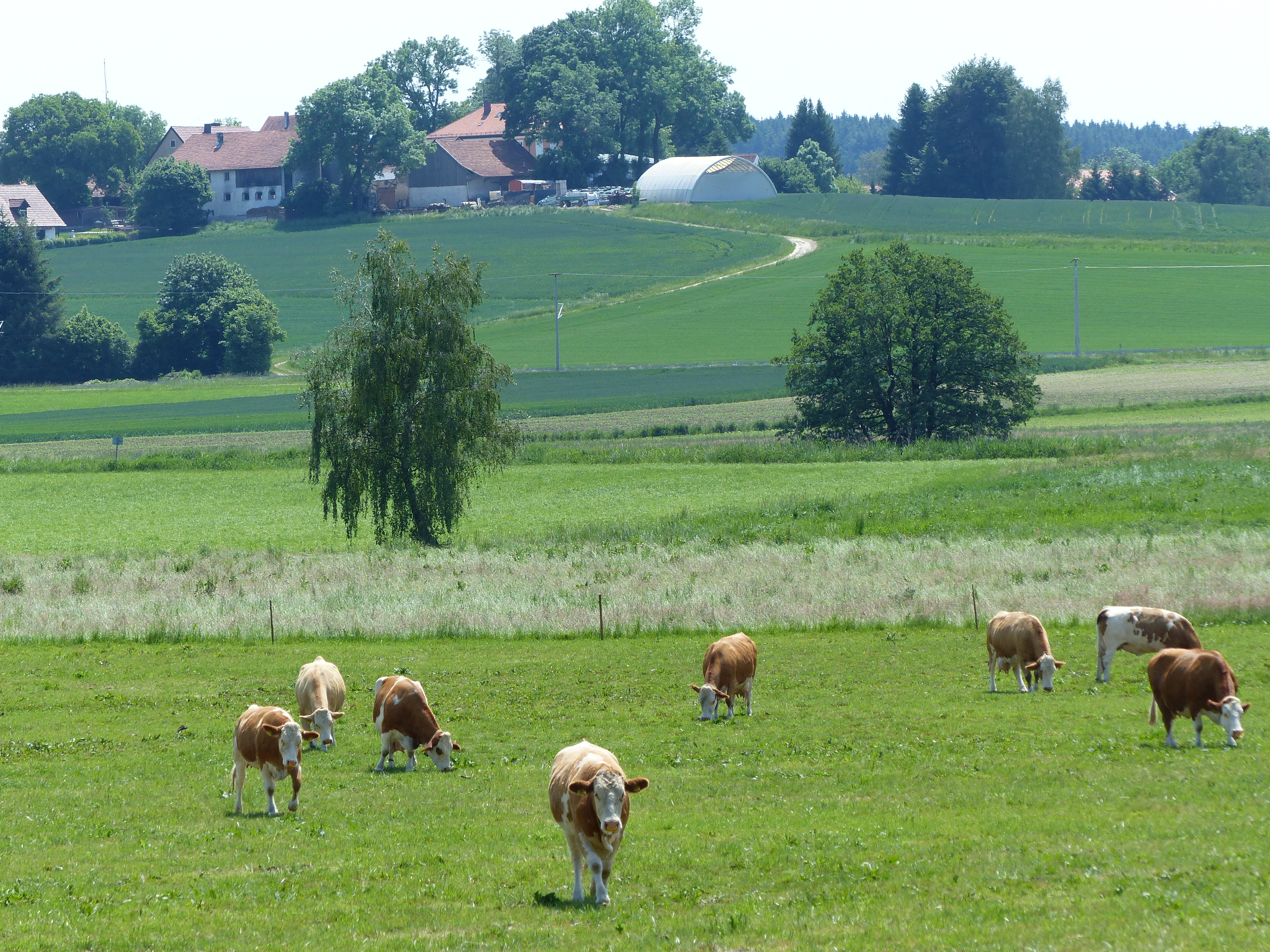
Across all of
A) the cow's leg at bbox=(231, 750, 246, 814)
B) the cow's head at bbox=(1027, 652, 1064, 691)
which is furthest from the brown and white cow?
the cow's leg at bbox=(231, 750, 246, 814)

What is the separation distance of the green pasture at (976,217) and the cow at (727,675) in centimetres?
14529

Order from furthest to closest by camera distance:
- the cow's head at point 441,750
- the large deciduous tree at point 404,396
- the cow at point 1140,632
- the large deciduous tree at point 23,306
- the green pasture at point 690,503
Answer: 1. the large deciduous tree at point 23,306
2. the large deciduous tree at point 404,396
3. the green pasture at point 690,503
4. the cow at point 1140,632
5. the cow's head at point 441,750

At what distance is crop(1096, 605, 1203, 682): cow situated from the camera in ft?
81.3

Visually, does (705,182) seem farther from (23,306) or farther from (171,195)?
(23,306)

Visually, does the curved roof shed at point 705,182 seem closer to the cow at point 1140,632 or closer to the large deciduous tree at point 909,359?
the large deciduous tree at point 909,359

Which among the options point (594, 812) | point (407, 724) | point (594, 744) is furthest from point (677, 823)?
point (407, 724)

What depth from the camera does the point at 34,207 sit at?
192 metres

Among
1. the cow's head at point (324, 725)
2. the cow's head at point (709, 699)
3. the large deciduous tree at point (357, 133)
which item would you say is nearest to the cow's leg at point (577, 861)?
the cow's head at point (324, 725)

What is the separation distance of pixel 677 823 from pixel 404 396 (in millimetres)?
36984

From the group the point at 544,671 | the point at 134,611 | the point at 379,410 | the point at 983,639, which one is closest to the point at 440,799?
the point at 544,671

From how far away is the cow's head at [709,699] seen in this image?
74.4ft

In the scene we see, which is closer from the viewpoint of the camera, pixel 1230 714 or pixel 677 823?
pixel 677 823

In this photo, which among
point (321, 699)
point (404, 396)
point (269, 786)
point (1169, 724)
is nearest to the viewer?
point (269, 786)

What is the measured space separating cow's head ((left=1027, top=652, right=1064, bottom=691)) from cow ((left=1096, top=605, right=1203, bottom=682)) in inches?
43.3
